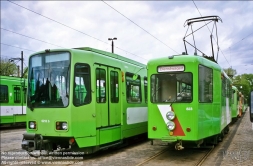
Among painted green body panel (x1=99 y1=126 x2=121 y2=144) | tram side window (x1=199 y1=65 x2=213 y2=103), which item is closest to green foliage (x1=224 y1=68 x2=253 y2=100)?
tram side window (x1=199 y1=65 x2=213 y2=103)

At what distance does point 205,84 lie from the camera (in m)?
9.09

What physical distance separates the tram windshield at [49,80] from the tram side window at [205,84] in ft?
12.5

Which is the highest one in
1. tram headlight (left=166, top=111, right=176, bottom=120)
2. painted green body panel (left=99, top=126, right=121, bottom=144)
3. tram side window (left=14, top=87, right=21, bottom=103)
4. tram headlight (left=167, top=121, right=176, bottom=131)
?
tram side window (left=14, top=87, right=21, bottom=103)

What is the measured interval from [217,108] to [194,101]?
84.1 inches

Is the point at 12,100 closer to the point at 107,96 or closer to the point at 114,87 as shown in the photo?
the point at 114,87

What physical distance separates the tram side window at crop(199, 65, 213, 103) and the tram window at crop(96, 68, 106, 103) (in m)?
2.94

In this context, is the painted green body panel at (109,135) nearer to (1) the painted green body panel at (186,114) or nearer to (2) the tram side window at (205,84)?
(1) the painted green body panel at (186,114)

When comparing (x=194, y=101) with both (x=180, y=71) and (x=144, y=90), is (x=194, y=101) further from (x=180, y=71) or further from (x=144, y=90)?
(x=144, y=90)

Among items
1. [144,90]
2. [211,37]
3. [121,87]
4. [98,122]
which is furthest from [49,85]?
[211,37]

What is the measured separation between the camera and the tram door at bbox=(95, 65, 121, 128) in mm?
9164

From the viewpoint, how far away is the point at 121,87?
1051cm

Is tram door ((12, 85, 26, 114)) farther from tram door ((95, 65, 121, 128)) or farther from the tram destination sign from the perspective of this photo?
the tram destination sign

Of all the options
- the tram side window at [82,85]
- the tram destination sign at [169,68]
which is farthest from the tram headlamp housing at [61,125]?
the tram destination sign at [169,68]

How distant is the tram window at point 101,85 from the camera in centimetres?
916
